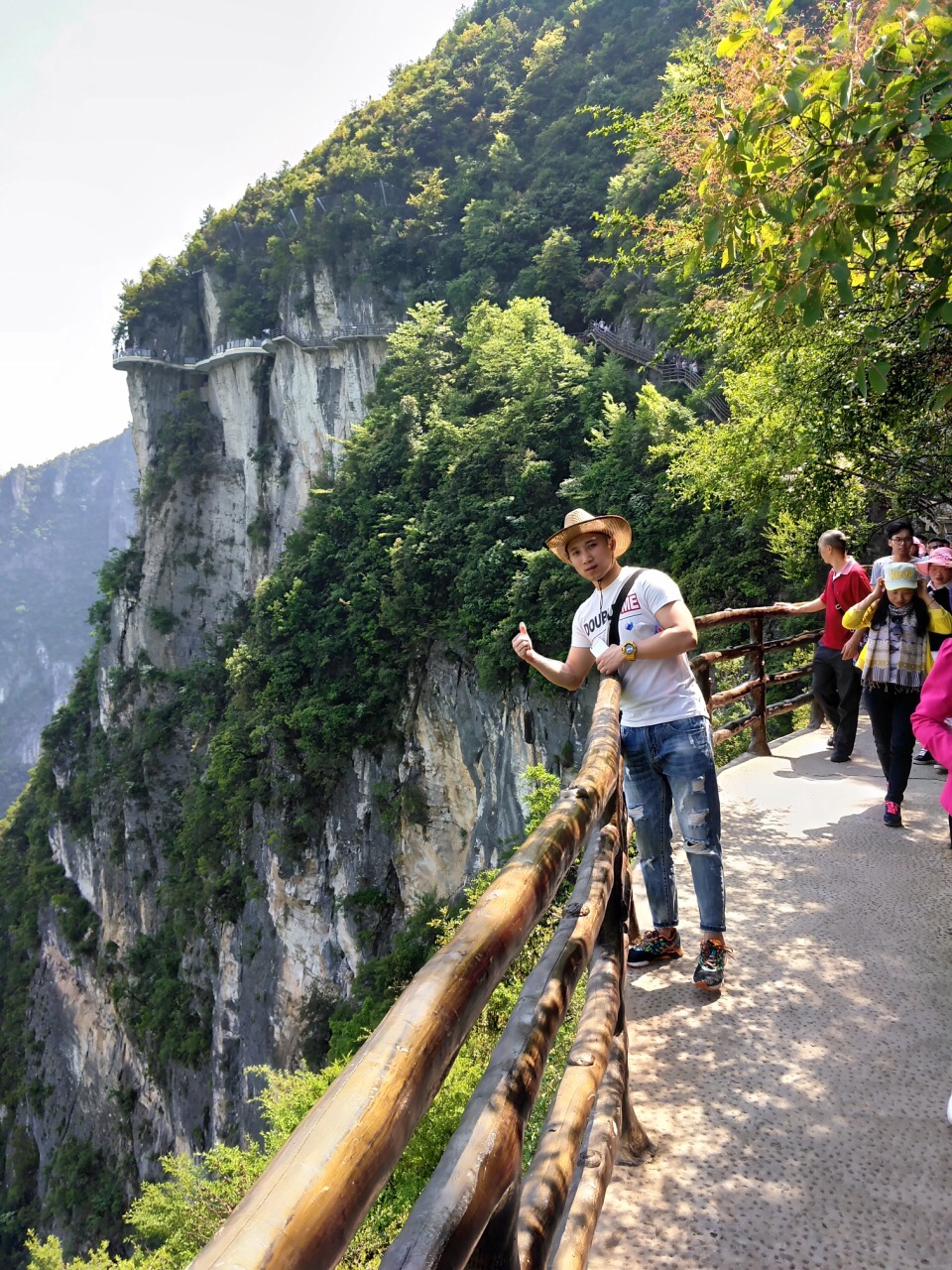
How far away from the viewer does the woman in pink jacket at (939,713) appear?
221 cm

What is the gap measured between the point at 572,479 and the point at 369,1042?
1527 cm

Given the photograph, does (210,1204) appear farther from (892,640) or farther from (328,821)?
(328,821)

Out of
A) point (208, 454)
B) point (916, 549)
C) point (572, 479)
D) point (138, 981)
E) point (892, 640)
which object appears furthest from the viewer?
point (208, 454)

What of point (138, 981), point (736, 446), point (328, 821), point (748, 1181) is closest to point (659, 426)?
point (736, 446)

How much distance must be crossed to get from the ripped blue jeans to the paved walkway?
393mm

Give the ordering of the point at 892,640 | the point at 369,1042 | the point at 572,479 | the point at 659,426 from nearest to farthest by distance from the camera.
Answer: the point at 369,1042, the point at 892,640, the point at 659,426, the point at 572,479

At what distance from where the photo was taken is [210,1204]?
8789 mm

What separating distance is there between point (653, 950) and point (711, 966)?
275 mm

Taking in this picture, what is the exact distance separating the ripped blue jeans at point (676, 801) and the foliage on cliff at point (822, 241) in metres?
1.53

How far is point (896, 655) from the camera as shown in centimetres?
418

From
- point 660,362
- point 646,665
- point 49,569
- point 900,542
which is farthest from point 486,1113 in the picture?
point 49,569

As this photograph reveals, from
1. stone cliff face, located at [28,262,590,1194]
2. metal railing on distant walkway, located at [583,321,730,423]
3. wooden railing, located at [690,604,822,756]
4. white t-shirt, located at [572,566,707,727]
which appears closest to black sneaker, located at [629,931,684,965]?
white t-shirt, located at [572,566,707,727]

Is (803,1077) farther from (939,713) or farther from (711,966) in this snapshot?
(939,713)

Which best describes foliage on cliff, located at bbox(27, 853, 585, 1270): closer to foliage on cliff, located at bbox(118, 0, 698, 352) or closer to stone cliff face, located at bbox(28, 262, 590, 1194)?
stone cliff face, located at bbox(28, 262, 590, 1194)
